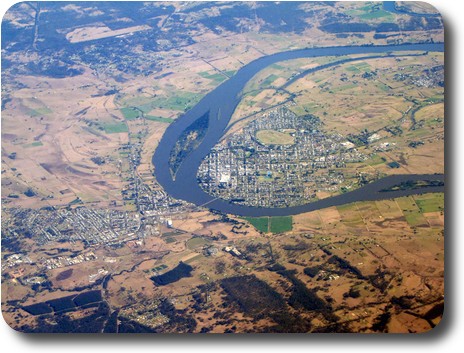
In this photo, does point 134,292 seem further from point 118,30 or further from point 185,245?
point 118,30

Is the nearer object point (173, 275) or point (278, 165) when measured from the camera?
point (173, 275)

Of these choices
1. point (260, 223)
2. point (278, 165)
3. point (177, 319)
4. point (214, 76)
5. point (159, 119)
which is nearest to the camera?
point (177, 319)

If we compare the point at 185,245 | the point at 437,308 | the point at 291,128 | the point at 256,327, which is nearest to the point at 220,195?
the point at 185,245

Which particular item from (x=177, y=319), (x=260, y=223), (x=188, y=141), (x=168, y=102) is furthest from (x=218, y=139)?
(x=177, y=319)

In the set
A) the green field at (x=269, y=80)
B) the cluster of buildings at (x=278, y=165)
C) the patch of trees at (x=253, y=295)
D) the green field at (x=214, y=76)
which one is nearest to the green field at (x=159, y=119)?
the cluster of buildings at (x=278, y=165)

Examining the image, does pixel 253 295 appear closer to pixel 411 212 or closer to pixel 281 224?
pixel 281 224
